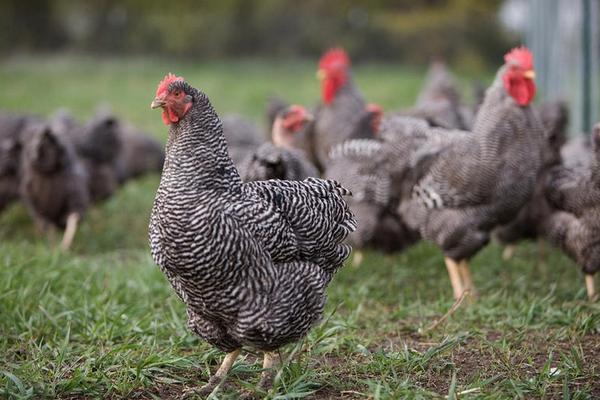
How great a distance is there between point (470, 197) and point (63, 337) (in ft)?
10.1

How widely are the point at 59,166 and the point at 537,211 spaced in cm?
450

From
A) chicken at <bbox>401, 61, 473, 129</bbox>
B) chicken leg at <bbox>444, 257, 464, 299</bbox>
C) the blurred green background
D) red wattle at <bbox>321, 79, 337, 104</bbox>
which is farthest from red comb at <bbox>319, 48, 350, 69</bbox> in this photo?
the blurred green background

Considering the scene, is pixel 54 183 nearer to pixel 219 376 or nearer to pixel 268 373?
pixel 219 376

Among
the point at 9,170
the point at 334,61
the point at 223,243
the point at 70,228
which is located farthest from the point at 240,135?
the point at 223,243

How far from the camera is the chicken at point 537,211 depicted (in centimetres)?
611

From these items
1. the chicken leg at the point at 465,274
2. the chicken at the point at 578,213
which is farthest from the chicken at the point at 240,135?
the chicken at the point at 578,213

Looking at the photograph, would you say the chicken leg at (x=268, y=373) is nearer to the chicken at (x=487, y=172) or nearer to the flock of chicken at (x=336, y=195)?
the flock of chicken at (x=336, y=195)

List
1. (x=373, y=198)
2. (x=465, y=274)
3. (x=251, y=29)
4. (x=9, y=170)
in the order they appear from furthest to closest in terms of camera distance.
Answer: (x=251, y=29), (x=9, y=170), (x=373, y=198), (x=465, y=274)

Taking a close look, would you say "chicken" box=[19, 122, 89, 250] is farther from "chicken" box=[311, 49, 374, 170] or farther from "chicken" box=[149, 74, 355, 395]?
"chicken" box=[149, 74, 355, 395]

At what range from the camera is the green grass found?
3.81 meters

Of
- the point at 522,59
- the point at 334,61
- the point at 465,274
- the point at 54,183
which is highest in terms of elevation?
the point at 522,59

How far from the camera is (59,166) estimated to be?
23.7 feet

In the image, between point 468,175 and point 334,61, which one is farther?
point 334,61

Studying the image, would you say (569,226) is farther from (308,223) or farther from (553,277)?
(308,223)
